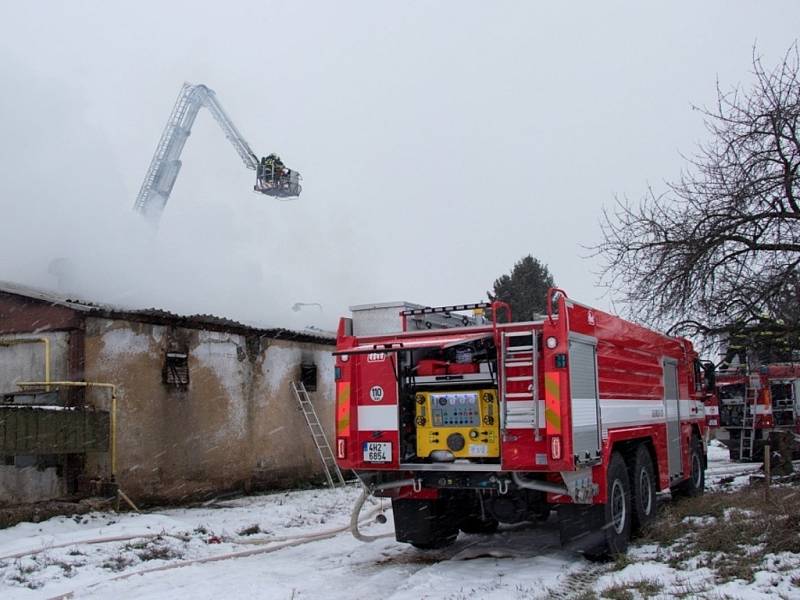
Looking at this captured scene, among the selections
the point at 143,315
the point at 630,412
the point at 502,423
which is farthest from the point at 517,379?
the point at 143,315

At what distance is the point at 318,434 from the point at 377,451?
29.0 ft

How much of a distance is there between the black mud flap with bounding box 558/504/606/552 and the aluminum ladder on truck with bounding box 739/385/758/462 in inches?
471

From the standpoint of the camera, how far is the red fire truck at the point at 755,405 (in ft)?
59.8

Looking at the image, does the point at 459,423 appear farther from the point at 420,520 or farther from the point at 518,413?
the point at 420,520

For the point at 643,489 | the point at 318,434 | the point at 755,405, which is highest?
the point at 755,405

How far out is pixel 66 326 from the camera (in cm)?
1235

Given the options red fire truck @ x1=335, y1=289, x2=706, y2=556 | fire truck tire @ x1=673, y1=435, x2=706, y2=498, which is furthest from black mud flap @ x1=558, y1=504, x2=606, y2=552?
fire truck tire @ x1=673, y1=435, x2=706, y2=498

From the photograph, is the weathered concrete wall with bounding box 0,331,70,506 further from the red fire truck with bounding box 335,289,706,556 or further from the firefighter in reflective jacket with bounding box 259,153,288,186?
the firefighter in reflective jacket with bounding box 259,153,288,186

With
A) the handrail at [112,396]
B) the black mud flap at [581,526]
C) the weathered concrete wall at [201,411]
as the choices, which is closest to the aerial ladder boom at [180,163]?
the weathered concrete wall at [201,411]

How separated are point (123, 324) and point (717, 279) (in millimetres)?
9353

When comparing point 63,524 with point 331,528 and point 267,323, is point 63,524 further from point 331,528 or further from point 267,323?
point 267,323

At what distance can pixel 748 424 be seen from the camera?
18.6 meters

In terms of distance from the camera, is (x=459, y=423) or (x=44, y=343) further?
(x=44, y=343)

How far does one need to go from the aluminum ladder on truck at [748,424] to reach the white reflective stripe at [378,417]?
12.8 metres
